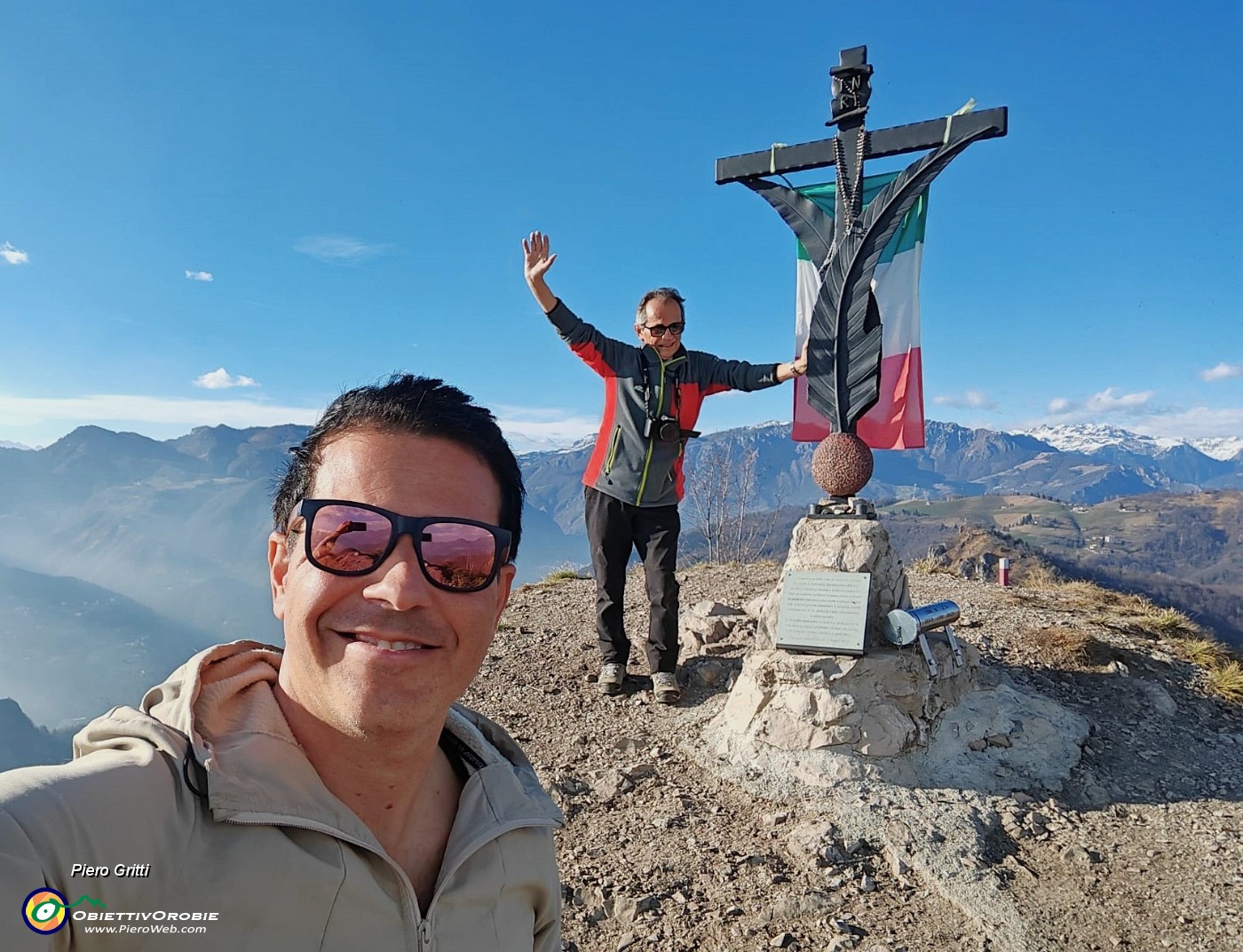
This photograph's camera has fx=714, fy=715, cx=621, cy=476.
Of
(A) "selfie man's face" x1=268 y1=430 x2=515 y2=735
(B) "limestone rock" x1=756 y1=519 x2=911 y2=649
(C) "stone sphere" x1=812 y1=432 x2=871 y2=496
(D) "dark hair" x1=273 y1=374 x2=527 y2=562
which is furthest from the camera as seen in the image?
(C) "stone sphere" x1=812 y1=432 x2=871 y2=496

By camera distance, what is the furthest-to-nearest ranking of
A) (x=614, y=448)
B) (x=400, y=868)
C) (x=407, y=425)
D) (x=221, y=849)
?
(x=614, y=448), (x=407, y=425), (x=400, y=868), (x=221, y=849)

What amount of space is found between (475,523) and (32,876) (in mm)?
906

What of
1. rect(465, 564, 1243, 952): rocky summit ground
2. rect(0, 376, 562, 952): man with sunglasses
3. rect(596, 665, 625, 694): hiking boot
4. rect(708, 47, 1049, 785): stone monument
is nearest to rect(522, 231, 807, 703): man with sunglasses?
rect(596, 665, 625, 694): hiking boot

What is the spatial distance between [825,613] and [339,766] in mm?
4203

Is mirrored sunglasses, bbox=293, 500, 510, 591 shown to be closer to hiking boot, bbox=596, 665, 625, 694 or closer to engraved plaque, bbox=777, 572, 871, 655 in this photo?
engraved plaque, bbox=777, 572, 871, 655

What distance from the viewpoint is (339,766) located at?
153cm

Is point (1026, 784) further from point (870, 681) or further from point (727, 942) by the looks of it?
point (727, 942)

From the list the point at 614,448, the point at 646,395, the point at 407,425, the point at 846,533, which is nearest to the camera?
the point at 407,425

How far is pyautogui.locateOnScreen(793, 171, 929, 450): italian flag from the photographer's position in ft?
19.8

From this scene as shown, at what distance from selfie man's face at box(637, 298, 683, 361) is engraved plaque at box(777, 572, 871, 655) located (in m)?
2.03

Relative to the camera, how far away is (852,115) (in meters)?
6.07

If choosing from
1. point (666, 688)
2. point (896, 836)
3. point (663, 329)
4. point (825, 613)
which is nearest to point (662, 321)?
point (663, 329)

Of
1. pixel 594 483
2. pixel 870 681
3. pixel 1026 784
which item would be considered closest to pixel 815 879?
pixel 870 681

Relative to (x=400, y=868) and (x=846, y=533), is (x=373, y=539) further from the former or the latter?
(x=846, y=533)
